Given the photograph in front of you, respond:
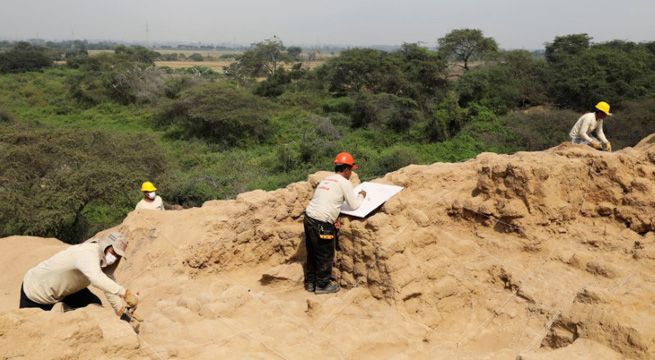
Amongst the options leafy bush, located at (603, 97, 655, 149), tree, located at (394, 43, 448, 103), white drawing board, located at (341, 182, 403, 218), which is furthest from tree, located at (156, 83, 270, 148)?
white drawing board, located at (341, 182, 403, 218)

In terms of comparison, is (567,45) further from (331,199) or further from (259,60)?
(331,199)

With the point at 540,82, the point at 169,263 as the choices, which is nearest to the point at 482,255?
the point at 169,263

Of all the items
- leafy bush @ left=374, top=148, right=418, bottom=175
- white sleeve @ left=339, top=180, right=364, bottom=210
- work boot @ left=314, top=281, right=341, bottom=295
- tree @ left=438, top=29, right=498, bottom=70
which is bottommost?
leafy bush @ left=374, top=148, right=418, bottom=175

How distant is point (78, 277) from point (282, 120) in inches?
846

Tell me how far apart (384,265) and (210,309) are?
146 cm

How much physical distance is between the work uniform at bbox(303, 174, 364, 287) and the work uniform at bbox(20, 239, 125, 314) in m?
1.70

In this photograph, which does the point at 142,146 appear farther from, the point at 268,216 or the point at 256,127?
the point at 268,216

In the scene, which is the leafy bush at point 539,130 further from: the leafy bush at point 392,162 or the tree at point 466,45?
the tree at point 466,45

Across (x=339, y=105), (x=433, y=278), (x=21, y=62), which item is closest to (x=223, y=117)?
(x=339, y=105)

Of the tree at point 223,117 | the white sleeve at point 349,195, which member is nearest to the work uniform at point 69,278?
the white sleeve at point 349,195

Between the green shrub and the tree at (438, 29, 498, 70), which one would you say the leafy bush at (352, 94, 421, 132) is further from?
the tree at (438, 29, 498, 70)

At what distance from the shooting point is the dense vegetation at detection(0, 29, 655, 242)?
11.9 m

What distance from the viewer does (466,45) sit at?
32.0m

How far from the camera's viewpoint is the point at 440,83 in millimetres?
27062
